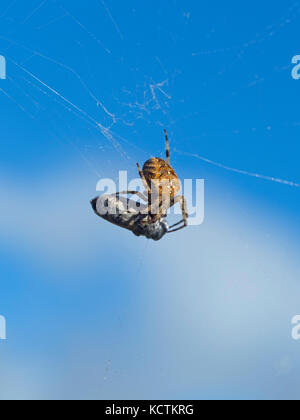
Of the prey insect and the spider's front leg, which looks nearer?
the prey insect

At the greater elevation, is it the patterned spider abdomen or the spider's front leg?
the patterned spider abdomen

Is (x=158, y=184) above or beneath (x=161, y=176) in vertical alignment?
beneath

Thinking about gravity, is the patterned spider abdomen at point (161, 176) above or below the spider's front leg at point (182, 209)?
above

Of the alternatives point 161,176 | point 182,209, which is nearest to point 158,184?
point 161,176

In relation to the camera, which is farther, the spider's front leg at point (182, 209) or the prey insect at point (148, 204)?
the spider's front leg at point (182, 209)

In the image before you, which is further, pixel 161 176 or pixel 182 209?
pixel 182 209

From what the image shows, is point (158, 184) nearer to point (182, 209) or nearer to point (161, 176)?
point (161, 176)
